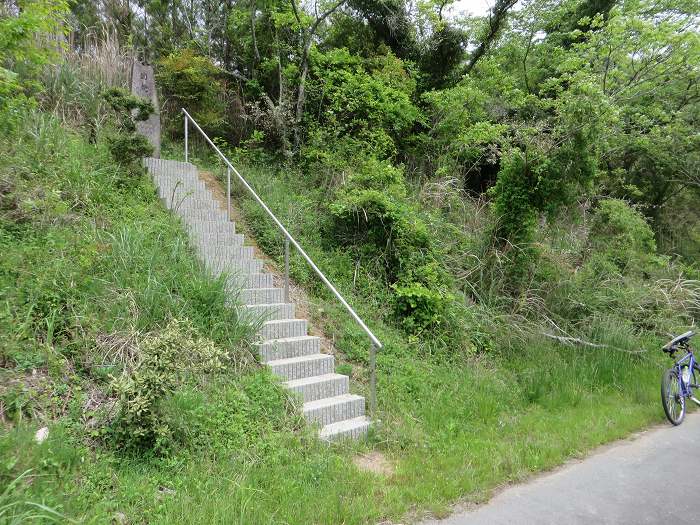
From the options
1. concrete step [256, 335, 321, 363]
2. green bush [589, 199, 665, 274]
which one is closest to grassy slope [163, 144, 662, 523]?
concrete step [256, 335, 321, 363]

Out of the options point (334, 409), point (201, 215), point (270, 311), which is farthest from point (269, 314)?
point (201, 215)

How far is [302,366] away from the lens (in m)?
5.44

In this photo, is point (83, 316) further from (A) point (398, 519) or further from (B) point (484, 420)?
(B) point (484, 420)

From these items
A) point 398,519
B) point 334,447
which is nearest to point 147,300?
point 334,447

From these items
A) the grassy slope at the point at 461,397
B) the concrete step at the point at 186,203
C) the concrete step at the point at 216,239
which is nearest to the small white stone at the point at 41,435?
the grassy slope at the point at 461,397

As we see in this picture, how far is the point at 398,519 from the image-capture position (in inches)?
142

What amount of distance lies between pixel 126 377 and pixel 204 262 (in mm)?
2197

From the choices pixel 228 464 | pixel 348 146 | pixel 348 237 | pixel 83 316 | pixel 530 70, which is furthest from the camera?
pixel 530 70

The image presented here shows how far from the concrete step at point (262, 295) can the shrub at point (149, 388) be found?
168cm

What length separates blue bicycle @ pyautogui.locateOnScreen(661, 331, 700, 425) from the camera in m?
A: 6.26

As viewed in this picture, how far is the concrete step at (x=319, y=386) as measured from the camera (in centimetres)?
507

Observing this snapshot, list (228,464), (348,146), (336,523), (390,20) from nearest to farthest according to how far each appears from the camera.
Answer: (336,523) < (228,464) < (348,146) < (390,20)

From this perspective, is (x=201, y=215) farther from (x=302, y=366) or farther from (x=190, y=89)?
(x=190, y=89)

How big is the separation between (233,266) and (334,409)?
2581mm
